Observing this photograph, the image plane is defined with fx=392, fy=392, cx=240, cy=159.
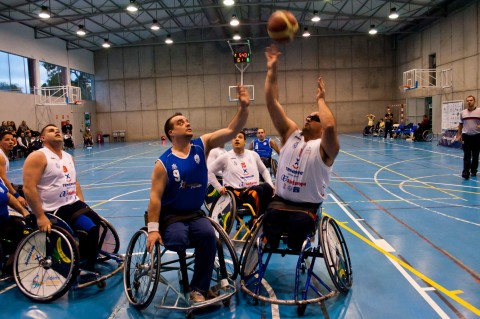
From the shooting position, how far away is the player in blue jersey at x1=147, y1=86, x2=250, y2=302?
3068 mm

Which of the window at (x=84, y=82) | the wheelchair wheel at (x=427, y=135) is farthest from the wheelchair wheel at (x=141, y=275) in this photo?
the window at (x=84, y=82)

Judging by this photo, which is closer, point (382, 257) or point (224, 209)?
point (382, 257)

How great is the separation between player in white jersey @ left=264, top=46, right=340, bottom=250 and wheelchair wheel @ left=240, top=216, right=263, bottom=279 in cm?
8

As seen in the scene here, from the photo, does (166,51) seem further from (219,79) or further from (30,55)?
(30,55)

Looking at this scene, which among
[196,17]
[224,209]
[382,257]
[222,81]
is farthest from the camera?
[222,81]

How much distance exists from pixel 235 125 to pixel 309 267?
1350 mm

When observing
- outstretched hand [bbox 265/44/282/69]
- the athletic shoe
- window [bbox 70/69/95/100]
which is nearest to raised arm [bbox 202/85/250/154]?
outstretched hand [bbox 265/44/282/69]

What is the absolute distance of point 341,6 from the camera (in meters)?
21.3

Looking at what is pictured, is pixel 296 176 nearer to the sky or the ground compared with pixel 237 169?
nearer to the sky

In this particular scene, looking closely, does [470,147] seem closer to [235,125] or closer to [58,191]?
[235,125]

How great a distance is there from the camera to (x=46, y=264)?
11.2ft

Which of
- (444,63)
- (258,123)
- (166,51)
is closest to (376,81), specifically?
(444,63)

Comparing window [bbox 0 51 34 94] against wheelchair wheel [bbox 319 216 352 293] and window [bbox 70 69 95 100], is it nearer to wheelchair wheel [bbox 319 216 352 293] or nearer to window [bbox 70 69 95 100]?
window [bbox 70 69 95 100]

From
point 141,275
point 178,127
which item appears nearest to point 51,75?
point 178,127
